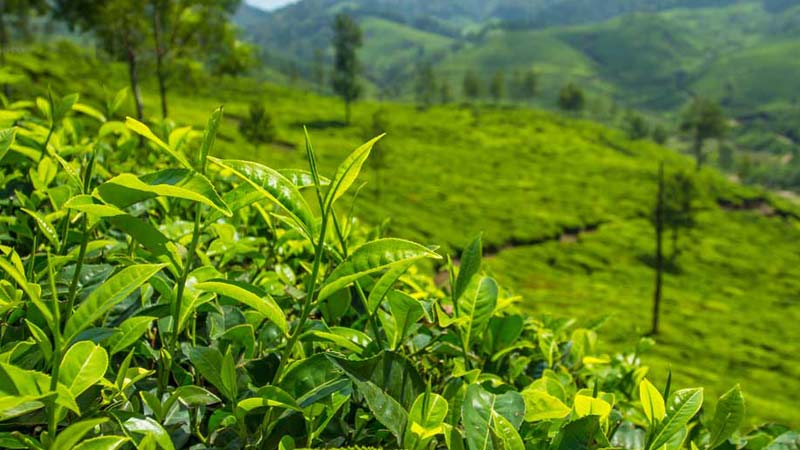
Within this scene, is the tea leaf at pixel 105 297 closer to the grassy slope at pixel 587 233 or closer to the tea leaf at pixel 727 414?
the tea leaf at pixel 727 414

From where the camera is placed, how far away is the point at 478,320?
6.61 feet

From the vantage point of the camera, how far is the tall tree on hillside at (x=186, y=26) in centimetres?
3416

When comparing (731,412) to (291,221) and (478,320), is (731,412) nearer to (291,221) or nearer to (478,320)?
(478,320)

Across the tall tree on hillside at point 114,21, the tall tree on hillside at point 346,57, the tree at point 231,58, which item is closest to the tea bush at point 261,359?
the tall tree on hillside at point 114,21

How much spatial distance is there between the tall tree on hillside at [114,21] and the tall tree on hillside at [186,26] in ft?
2.97

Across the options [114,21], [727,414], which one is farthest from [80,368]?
[114,21]

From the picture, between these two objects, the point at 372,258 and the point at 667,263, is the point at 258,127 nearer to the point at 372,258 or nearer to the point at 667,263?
the point at 667,263

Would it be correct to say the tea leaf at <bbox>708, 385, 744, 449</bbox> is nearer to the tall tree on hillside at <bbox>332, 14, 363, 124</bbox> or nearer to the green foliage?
the green foliage

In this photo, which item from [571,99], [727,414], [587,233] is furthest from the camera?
[571,99]

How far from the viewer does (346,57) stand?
116 m

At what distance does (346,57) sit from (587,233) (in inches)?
2554

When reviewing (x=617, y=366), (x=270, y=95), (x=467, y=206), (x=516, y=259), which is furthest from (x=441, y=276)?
(x=270, y=95)

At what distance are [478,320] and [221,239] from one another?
1072 millimetres

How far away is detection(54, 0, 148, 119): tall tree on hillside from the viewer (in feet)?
108
